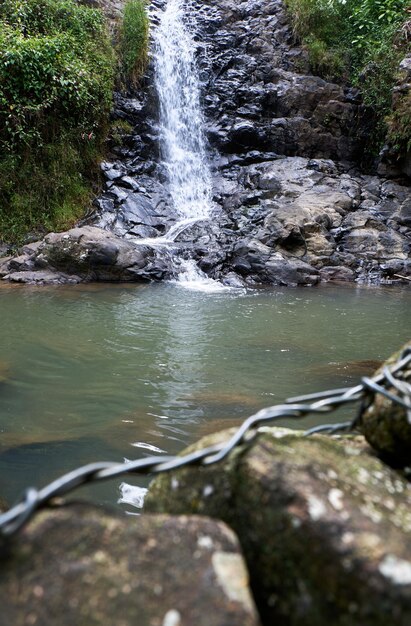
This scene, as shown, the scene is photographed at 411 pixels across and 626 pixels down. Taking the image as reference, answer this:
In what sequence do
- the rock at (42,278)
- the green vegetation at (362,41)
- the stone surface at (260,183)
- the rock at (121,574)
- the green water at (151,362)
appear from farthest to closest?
the green vegetation at (362,41) < the stone surface at (260,183) < the rock at (42,278) < the green water at (151,362) < the rock at (121,574)

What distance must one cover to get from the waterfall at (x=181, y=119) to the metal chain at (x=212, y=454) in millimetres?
11814

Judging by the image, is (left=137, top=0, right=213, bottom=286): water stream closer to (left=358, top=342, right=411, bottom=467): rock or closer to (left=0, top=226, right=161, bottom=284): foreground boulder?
(left=0, top=226, right=161, bottom=284): foreground boulder

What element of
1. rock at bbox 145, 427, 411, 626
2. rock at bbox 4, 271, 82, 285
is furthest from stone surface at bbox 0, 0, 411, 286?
rock at bbox 145, 427, 411, 626

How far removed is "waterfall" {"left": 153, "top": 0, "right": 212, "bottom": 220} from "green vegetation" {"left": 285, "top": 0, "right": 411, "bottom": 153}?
384 cm

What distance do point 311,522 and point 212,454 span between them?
10.6 inches

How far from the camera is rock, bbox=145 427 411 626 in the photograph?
855 millimetres

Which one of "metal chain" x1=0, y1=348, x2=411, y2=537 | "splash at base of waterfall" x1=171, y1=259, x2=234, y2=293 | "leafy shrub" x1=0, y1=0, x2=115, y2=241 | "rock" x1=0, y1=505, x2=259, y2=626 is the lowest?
"splash at base of waterfall" x1=171, y1=259, x2=234, y2=293

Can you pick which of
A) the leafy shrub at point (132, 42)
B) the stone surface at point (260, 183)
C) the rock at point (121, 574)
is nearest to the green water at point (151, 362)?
the rock at point (121, 574)

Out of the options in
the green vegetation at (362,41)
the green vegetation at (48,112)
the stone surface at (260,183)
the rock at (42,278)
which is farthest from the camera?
the green vegetation at (362,41)

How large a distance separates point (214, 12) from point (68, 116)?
27.5 feet

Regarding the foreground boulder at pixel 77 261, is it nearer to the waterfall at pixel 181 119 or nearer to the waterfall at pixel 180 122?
the waterfall at pixel 180 122

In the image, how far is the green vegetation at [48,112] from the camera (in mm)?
11242

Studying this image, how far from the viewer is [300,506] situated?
963 millimetres

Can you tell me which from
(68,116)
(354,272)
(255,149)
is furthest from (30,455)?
(255,149)
